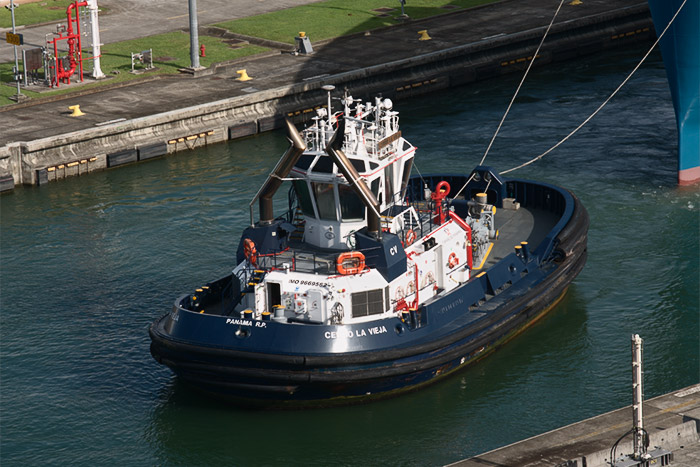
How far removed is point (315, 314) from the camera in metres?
22.2

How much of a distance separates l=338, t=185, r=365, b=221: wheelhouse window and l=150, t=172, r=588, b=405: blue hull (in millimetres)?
2188

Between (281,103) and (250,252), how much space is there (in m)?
19.7

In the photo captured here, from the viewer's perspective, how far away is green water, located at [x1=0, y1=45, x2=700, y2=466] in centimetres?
2203

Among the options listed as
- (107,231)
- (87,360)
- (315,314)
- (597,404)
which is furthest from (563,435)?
(107,231)

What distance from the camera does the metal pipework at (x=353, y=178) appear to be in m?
22.0

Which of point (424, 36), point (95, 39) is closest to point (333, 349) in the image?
point (95, 39)

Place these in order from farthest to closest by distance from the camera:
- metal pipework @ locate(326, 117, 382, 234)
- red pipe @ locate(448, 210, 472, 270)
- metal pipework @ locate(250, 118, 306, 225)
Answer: red pipe @ locate(448, 210, 472, 270) → metal pipework @ locate(250, 118, 306, 225) → metal pipework @ locate(326, 117, 382, 234)

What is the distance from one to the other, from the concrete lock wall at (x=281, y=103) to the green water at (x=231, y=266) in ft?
2.14

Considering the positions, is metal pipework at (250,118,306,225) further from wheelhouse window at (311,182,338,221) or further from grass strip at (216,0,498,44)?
grass strip at (216,0,498,44)

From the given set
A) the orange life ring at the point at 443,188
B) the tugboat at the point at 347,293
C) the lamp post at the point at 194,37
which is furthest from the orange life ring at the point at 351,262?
the lamp post at the point at 194,37

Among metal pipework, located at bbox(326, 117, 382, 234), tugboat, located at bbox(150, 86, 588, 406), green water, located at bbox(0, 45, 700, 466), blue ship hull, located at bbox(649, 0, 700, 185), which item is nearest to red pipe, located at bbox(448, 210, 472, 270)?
tugboat, located at bbox(150, 86, 588, 406)

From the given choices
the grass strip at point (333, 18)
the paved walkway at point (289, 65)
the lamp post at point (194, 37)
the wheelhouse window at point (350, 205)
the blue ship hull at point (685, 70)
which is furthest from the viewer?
the grass strip at point (333, 18)

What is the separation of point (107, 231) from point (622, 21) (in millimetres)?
27851

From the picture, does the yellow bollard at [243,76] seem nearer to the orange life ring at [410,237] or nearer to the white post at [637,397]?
the orange life ring at [410,237]
